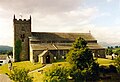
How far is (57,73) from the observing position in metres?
54.4

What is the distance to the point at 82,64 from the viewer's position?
65.3 m

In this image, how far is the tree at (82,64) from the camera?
6328cm

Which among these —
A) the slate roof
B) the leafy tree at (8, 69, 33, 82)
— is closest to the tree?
the leafy tree at (8, 69, 33, 82)

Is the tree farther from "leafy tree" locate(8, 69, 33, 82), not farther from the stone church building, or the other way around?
the stone church building

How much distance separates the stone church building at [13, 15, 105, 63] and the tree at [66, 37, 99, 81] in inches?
823

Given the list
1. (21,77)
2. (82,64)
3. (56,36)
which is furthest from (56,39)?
(21,77)

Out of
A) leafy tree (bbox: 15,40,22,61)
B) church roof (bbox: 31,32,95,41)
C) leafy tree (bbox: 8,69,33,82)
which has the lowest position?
leafy tree (bbox: 8,69,33,82)

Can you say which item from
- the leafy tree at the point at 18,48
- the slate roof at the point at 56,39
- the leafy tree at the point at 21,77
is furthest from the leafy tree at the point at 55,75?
the leafy tree at the point at 18,48

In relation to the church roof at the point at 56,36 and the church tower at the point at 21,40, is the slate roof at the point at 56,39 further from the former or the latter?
the church tower at the point at 21,40

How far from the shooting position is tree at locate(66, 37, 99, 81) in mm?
63281

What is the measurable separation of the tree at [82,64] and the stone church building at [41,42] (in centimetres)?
2091

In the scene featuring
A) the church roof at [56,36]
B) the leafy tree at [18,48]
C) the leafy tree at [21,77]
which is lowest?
the leafy tree at [21,77]

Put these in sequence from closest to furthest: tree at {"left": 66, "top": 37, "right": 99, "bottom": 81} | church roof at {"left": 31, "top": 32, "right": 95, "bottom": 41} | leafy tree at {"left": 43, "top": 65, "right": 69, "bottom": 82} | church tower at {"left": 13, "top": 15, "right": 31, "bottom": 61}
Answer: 1. leafy tree at {"left": 43, "top": 65, "right": 69, "bottom": 82}
2. tree at {"left": 66, "top": 37, "right": 99, "bottom": 81}
3. church roof at {"left": 31, "top": 32, "right": 95, "bottom": 41}
4. church tower at {"left": 13, "top": 15, "right": 31, "bottom": 61}

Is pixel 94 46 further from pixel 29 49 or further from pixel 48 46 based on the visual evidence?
pixel 29 49
